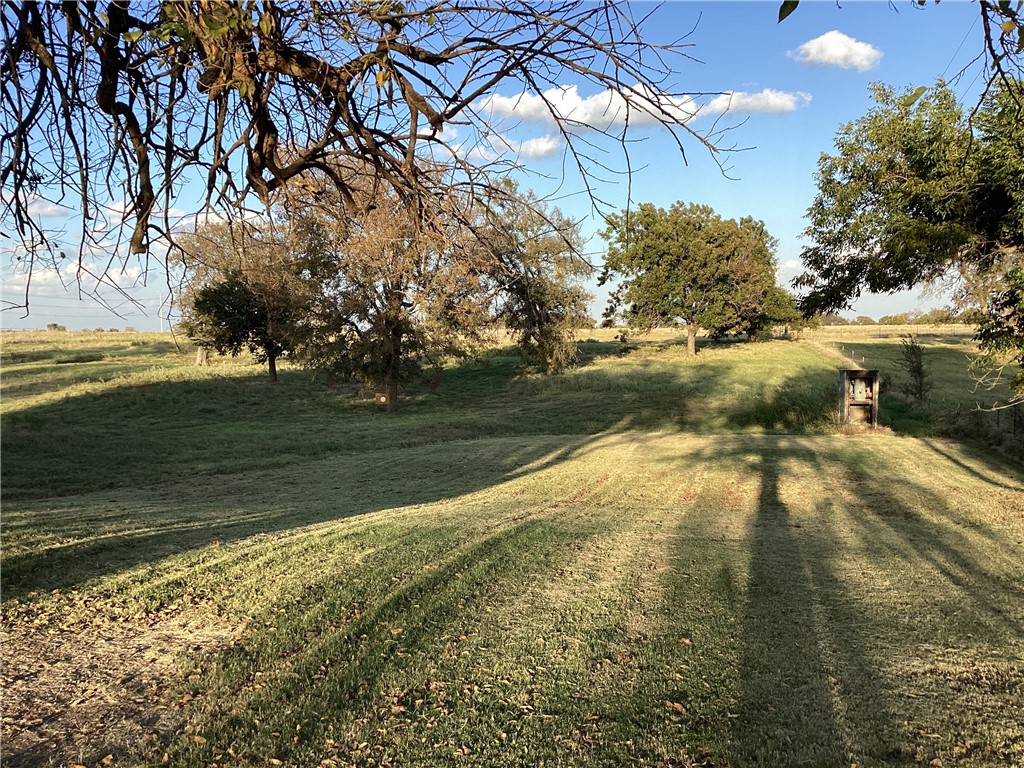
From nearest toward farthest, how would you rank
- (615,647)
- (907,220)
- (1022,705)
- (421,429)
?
(1022,705) < (615,647) < (907,220) < (421,429)

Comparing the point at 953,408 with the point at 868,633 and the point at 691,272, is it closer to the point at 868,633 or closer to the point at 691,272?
the point at 868,633

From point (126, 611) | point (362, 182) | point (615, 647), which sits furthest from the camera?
point (362, 182)

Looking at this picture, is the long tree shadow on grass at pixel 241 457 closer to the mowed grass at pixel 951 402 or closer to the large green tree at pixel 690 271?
the mowed grass at pixel 951 402

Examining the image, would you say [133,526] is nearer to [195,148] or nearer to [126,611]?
[126,611]

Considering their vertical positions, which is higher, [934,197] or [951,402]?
[934,197]

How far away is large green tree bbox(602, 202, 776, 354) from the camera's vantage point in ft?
151

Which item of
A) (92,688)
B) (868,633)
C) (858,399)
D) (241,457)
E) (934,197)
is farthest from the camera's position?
(858,399)

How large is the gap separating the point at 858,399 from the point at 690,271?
2832 centimetres

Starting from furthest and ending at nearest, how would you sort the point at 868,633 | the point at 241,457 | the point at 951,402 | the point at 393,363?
1. the point at 393,363
2. the point at 951,402
3. the point at 241,457
4. the point at 868,633

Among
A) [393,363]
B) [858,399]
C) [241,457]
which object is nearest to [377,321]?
[393,363]

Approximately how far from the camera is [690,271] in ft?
152

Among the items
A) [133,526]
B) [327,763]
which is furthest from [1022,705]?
[133,526]

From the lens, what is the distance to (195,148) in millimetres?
3693

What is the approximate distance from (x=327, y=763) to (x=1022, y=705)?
126 inches
